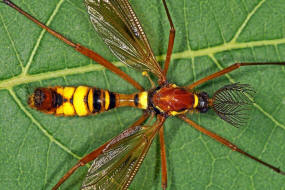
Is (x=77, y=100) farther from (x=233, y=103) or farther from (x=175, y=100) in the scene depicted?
(x=233, y=103)

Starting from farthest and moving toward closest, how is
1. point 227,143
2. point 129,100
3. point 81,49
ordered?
1. point 129,100
2. point 227,143
3. point 81,49

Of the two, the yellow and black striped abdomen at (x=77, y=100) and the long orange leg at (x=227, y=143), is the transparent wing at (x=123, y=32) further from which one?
the long orange leg at (x=227, y=143)

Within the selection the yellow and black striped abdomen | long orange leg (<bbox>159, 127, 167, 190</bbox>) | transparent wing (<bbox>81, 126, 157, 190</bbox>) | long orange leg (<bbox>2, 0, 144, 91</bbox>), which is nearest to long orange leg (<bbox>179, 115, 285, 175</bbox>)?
long orange leg (<bbox>159, 127, 167, 190</bbox>)

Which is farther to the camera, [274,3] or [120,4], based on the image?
[274,3]

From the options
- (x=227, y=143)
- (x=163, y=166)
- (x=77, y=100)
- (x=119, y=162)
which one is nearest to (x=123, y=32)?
(x=77, y=100)

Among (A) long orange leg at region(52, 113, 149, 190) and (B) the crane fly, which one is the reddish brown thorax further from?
(A) long orange leg at region(52, 113, 149, 190)

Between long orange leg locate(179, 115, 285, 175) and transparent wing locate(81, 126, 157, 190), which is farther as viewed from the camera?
long orange leg locate(179, 115, 285, 175)

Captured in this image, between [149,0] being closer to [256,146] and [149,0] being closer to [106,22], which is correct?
[106,22]

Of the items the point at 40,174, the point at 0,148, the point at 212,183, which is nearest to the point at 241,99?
the point at 212,183
